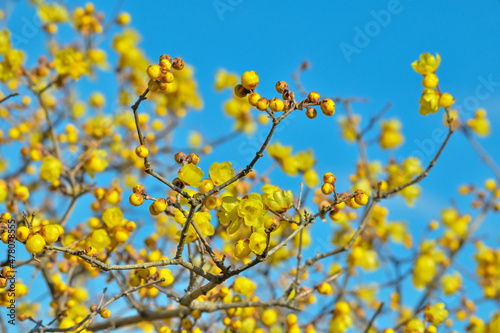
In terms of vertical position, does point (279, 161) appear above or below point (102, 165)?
below

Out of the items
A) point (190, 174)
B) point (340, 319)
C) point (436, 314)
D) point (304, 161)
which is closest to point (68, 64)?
point (304, 161)

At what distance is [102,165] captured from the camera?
12.1 ft

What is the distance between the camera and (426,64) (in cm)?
280

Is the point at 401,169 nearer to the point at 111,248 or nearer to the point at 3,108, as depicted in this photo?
the point at 111,248

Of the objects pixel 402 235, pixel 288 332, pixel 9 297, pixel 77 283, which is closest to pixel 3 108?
pixel 77 283

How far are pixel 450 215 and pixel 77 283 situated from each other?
17.0 ft

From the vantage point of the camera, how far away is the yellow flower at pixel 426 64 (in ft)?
9.05

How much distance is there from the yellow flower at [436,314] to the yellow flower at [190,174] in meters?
2.10

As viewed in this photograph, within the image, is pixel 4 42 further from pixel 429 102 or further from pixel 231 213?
pixel 429 102

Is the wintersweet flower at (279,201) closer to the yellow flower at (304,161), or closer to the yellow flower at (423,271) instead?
the yellow flower at (304,161)

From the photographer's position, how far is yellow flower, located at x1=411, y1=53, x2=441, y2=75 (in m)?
2.76

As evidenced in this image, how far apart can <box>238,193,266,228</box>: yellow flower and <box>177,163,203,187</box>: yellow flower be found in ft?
0.75

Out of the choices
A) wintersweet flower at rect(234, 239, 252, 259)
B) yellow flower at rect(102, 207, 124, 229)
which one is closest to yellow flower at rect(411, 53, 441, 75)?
wintersweet flower at rect(234, 239, 252, 259)

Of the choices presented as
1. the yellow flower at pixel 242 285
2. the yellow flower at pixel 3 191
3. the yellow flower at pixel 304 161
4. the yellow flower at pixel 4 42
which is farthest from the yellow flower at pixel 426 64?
the yellow flower at pixel 4 42
